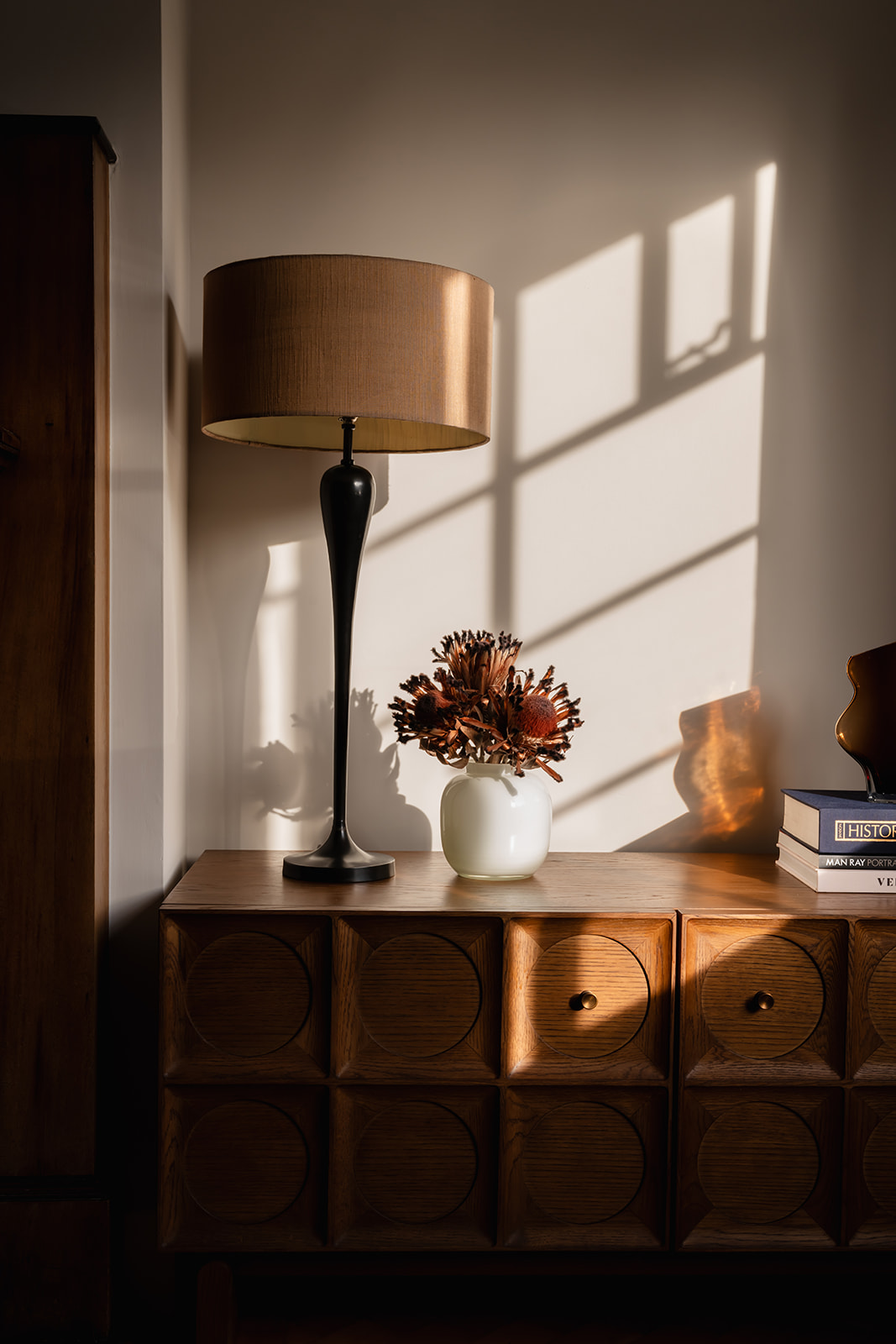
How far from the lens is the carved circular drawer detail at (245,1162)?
4.85 feet

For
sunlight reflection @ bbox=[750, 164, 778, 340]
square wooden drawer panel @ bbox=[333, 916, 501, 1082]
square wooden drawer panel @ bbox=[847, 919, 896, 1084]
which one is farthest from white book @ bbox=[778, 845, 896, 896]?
sunlight reflection @ bbox=[750, 164, 778, 340]

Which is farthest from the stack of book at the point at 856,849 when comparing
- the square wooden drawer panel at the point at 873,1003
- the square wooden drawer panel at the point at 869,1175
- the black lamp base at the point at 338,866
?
the black lamp base at the point at 338,866

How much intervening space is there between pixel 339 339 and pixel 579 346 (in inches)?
25.1

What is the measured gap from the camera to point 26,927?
1539 millimetres

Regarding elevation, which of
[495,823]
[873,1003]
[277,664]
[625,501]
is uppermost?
[625,501]

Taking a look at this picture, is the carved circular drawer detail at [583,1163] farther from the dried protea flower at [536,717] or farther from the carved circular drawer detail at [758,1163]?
the dried protea flower at [536,717]

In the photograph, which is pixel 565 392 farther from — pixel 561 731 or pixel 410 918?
pixel 410 918

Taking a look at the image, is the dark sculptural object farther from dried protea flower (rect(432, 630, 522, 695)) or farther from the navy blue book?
dried protea flower (rect(432, 630, 522, 695))

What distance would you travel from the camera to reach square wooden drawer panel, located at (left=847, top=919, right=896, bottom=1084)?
152 centimetres

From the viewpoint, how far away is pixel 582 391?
76.2 inches

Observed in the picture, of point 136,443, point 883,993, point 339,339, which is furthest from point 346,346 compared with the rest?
point 883,993

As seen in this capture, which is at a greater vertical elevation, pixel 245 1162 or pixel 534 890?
pixel 534 890

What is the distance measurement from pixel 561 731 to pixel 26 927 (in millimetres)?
880

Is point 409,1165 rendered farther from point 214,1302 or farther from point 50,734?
point 50,734
